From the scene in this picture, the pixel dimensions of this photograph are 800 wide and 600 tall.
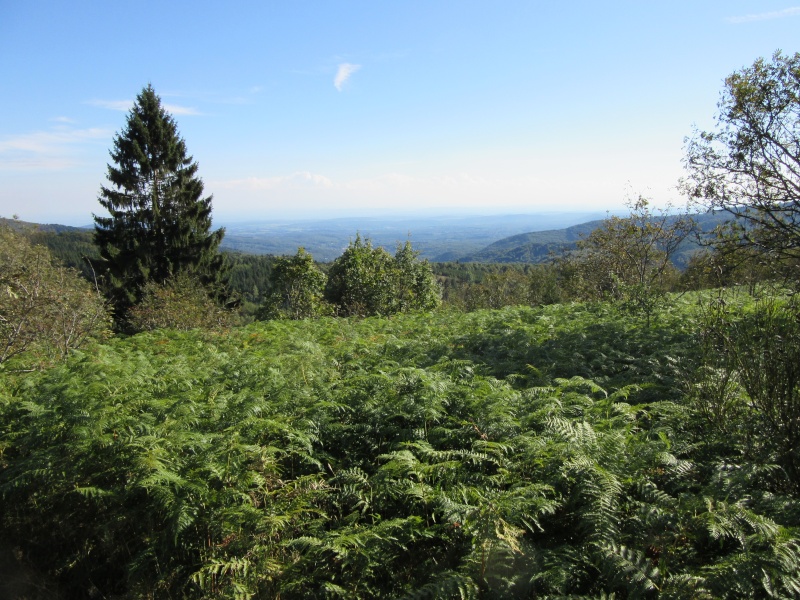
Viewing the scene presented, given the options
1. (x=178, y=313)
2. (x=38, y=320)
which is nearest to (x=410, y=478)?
(x=38, y=320)

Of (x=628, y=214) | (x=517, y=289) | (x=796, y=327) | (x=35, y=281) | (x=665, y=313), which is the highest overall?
(x=628, y=214)

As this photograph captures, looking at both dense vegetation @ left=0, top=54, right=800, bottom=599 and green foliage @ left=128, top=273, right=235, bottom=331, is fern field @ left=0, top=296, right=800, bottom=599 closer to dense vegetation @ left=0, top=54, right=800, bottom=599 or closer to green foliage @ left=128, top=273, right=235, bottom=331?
dense vegetation @ left=0, top=54, right=800, bottom=599

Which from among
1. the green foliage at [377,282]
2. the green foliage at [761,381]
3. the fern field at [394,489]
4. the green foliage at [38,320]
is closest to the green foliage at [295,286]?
the green foliage at [377,282]

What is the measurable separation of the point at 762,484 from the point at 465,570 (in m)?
2.80

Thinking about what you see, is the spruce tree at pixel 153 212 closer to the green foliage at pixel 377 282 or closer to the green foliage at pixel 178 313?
the green foliage at pixel 377 282

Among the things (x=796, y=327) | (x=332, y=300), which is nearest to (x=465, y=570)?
(x=796, y=327)

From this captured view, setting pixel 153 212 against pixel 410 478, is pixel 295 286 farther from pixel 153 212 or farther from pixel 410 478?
pixel 410 478

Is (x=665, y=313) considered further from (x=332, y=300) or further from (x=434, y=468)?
(x=332, y=300)

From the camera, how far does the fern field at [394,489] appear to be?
3.17m

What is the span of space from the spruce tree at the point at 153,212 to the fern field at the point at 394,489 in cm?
Result: 2641

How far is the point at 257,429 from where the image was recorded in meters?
4.75

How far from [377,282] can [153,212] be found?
17.5 metres

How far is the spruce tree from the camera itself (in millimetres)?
30484

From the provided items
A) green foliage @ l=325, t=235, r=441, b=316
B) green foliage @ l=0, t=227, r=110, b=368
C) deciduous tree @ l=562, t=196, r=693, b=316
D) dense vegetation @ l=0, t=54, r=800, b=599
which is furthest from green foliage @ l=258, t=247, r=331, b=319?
dense vegetation @ l=0, t=54, r=800, b=599
